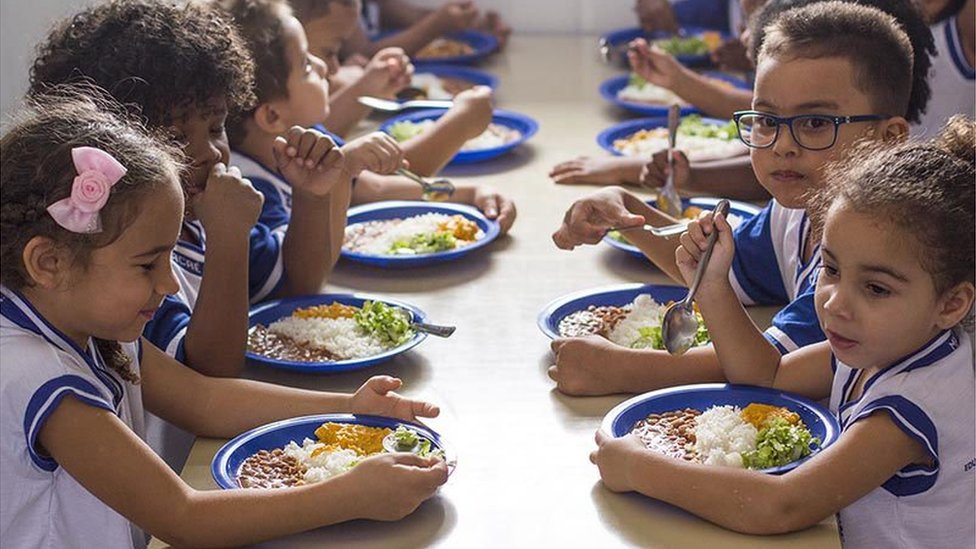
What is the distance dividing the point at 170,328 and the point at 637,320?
68 cm

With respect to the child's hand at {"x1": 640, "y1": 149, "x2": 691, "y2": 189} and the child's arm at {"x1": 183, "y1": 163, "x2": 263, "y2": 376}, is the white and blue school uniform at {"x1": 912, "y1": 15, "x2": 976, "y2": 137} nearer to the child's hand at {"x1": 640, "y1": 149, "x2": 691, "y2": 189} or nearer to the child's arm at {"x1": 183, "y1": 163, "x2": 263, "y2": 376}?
the child's hand at {"x1": 640, "y1": 149, "x2": 691, "y2": 189}

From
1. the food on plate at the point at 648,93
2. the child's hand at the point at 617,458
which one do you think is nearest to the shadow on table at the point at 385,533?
the child's hand at the point at 617,458

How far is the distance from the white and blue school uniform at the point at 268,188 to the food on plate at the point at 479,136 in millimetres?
595

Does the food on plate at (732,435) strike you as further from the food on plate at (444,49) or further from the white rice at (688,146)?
the food on plate at (444,49)

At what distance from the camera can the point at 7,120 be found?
58.2 inches

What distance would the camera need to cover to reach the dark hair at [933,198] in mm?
1412

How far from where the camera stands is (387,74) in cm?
306

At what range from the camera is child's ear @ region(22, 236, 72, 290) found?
134 centimetres

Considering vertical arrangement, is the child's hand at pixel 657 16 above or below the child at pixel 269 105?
below

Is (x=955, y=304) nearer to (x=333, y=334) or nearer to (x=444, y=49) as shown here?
(x=333, y=334)

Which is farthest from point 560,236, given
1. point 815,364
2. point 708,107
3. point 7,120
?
point 708,107

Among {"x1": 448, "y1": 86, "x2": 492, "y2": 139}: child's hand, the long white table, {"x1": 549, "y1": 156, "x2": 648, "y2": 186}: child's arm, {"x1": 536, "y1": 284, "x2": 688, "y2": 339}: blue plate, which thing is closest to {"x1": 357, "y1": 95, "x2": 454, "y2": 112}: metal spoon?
{"x1": 448, "y1": 86, "x2": 492, "y2": 139}: child's hand

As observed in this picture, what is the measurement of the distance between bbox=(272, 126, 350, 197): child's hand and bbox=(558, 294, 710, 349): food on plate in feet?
1.43

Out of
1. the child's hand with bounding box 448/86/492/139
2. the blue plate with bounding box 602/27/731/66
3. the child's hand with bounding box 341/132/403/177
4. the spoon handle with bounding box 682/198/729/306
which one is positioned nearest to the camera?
the spoon handle with bounding box 682/198/729/306
